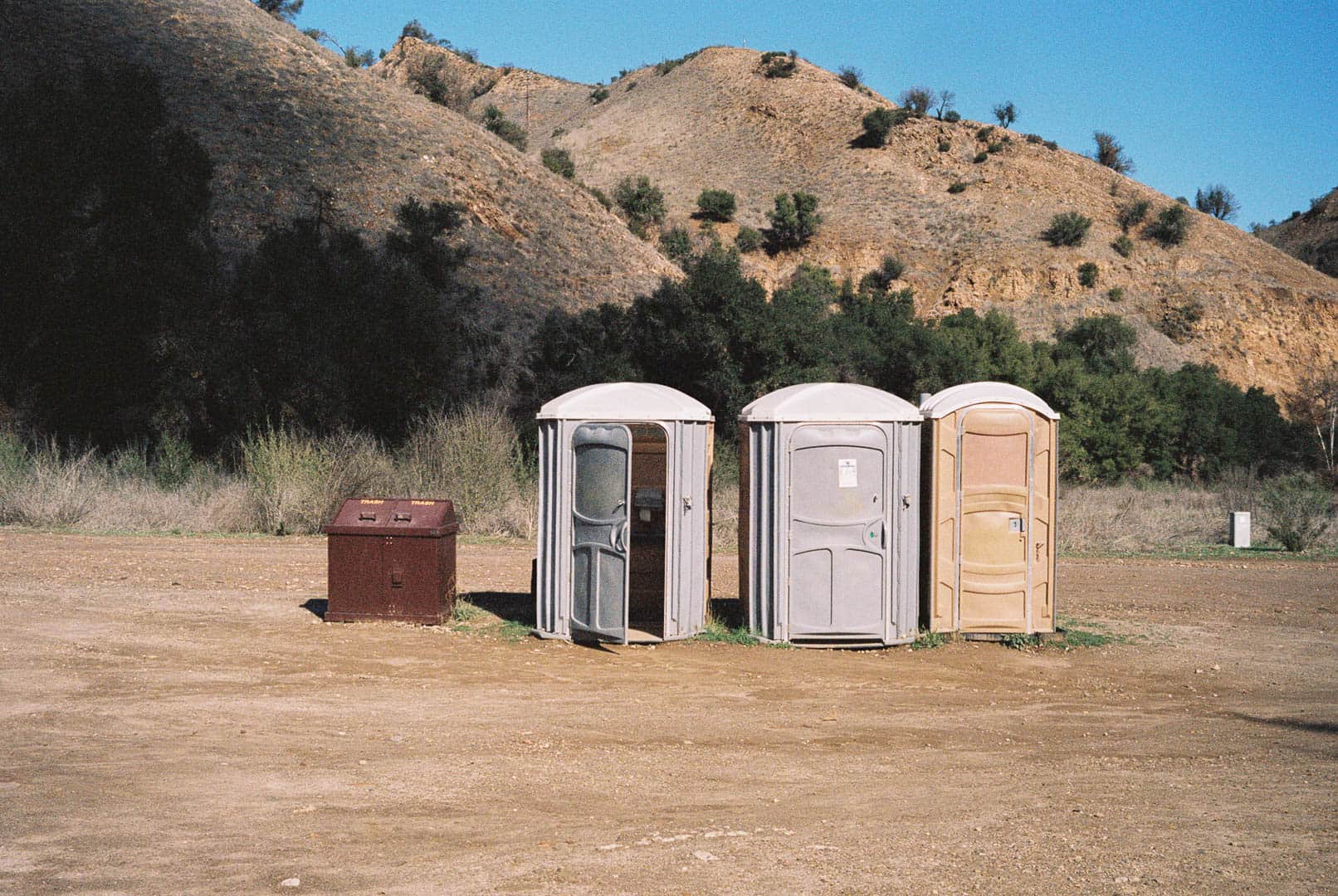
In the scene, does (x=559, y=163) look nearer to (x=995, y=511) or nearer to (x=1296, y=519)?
(x=1296, y=519)

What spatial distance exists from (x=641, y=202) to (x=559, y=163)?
4.08 metres

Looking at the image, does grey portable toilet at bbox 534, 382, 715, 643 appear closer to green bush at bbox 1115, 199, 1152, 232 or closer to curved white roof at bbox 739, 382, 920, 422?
curved white roof at bbox 739, 382, 920, 422

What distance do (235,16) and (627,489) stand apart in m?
42.4

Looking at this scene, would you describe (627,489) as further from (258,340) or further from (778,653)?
(258,340)

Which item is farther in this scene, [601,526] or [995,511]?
[995,511]

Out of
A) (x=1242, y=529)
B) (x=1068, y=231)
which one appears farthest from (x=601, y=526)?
(x=1068, y=231)

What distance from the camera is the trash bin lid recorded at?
36.4ft

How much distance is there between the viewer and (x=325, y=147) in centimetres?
3972

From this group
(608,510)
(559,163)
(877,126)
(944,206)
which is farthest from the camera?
(877,126)

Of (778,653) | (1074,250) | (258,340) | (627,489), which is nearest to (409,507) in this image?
(627,489)

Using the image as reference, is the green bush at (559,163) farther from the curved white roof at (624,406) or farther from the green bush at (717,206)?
the curved white roof at (624,406)

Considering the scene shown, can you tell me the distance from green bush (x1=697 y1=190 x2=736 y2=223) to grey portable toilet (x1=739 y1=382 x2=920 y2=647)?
158 ft

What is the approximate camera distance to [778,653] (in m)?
10.1

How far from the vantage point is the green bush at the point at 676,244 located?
4978cm
